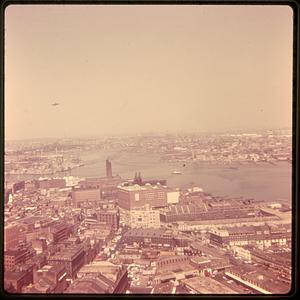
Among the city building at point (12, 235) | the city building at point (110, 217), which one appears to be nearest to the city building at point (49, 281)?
the city building at point (12, 235)

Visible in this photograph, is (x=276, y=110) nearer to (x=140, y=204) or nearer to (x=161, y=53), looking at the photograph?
(x=161, y=53)

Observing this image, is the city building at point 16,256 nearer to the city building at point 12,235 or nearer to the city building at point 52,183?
the city building at point 12,235

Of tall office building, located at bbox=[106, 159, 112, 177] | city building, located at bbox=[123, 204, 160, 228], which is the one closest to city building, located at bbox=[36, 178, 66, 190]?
tall office building, located at bbox=[106, 159, 112, 177]

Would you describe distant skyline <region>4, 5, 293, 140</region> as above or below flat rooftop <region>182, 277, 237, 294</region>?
above

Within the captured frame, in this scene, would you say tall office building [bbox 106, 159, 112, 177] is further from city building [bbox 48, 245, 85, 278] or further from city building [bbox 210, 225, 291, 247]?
city building [bbox 210, 225, 291, 247]

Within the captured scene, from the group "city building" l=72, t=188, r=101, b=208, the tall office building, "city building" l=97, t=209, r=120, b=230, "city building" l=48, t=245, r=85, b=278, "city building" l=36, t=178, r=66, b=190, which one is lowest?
"city building" l=48, t=245, r=85, b=278

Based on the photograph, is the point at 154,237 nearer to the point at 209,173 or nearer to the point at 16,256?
the point at 209,173
